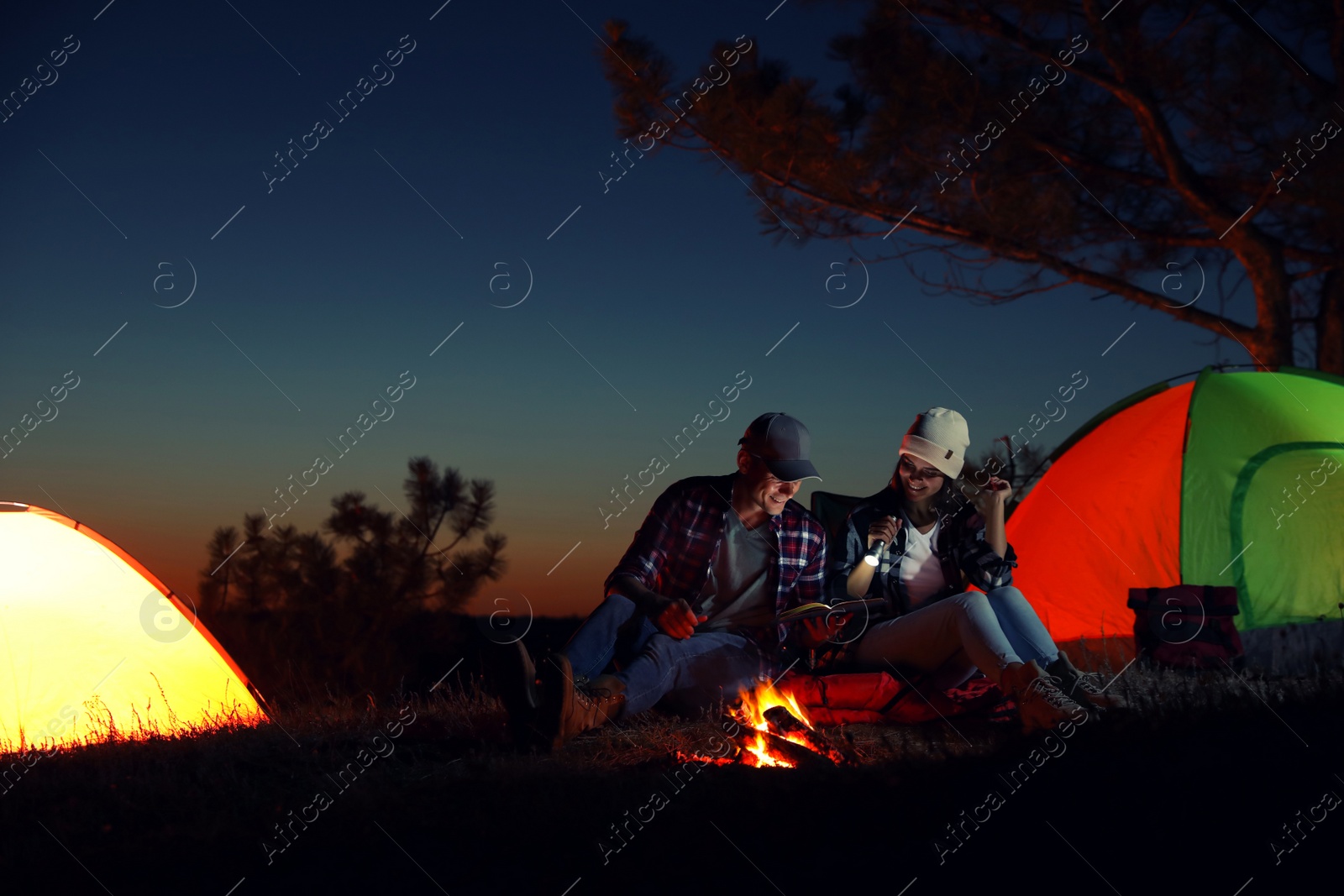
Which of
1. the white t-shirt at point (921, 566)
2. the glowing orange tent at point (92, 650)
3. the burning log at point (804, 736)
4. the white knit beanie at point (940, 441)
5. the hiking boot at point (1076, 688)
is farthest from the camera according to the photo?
the glowing orange tent at point (92, 650)

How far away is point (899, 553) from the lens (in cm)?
466

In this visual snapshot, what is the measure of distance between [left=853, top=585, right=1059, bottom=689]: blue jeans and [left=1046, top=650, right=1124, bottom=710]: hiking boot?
1.8 inches

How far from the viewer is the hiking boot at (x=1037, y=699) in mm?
3824

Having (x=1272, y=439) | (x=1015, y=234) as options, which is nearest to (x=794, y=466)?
(x=1272, y=439)

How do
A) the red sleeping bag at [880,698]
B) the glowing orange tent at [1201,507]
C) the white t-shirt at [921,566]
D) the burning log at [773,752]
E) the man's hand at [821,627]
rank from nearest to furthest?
A: the burning log at [773,752] < the man's hand at [821,627] < the red sleeping bag at [880,698] < the white t-shirt at [921,566] < the glowing orange tent at [1201,507]

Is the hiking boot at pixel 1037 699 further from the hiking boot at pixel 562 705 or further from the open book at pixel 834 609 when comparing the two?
the hiking boot at pixel 562 705

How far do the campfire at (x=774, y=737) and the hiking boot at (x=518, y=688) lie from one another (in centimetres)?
59

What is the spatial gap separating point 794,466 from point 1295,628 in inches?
134

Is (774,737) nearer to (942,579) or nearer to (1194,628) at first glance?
(942,579)

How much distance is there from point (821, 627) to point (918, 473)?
832 mm

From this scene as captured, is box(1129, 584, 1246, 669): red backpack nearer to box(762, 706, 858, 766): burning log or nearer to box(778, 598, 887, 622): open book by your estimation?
box(778, 598, 887, 622): open book

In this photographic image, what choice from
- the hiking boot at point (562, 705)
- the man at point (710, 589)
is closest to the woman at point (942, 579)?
the man at point (710, 589)

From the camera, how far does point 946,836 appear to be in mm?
2965

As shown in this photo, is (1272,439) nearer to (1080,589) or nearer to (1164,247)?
(1080,589)
